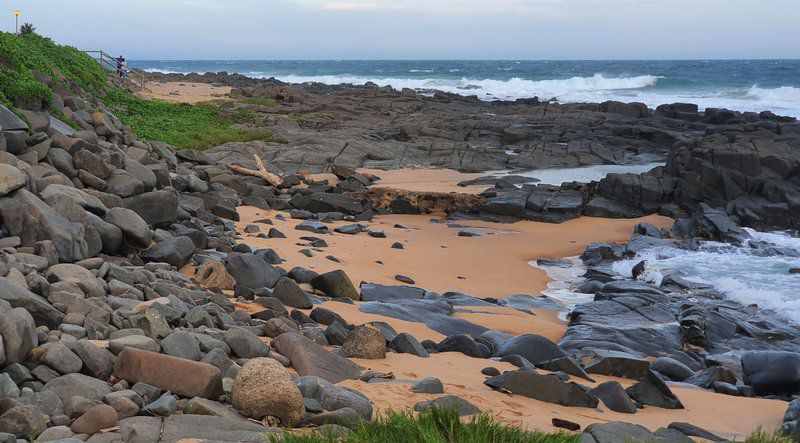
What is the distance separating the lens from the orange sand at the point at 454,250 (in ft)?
43.0

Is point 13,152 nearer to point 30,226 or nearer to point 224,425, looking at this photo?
point 30,226

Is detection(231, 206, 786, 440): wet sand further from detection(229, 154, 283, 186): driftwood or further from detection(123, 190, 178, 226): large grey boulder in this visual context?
detection(229, 154, 283, 186): driftwood

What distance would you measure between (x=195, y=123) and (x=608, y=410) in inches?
959

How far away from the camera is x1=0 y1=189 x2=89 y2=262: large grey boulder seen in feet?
25.5

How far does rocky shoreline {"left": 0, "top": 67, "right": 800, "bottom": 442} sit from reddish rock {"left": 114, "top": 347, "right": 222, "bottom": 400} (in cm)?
1

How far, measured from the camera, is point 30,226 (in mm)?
7820

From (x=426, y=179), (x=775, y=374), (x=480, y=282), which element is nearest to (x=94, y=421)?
(x=775, y=374)

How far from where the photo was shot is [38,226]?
25.6 ft

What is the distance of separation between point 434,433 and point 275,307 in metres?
4.63

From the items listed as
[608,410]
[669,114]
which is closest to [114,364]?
[608,410]

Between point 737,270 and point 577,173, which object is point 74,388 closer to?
point 737,270

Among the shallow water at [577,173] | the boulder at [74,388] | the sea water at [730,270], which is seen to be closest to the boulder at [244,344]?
the boulder at [74,388]

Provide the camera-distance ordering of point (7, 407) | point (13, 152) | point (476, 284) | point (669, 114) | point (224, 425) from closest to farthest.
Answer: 1. point (7, 407)
2. point (224, 425)
3. point (13, 152)
4. point (476, 284)
5. point (669, 114)

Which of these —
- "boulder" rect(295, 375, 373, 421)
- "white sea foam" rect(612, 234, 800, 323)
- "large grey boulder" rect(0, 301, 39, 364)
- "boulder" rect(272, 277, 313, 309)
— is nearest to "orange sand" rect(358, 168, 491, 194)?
"white sea foam" rect(612, 234, 800, 323)
